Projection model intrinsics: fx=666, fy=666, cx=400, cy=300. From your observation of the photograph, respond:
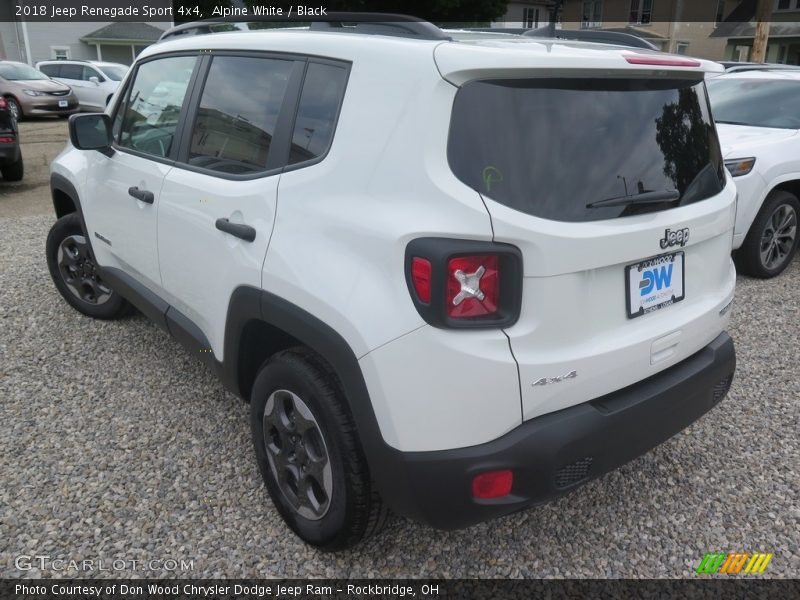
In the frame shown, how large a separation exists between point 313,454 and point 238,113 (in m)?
1.36

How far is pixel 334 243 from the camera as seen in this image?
2.05m

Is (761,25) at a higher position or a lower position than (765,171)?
higher

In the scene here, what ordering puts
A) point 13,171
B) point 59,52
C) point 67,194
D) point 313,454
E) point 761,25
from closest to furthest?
point 313,454 → point 67,194 → point 13,171 → point 761,25 → point 59,52

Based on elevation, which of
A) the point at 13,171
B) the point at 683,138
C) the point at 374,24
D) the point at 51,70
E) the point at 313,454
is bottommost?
the point at 13,171

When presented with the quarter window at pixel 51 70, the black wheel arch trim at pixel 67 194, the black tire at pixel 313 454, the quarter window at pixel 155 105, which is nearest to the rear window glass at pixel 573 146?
the black tire at pixel 313 454

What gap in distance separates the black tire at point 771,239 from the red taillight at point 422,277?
14.9ft

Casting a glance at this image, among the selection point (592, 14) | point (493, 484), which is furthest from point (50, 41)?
point (493, 484)

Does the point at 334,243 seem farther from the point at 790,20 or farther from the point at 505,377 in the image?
the point at 790,20

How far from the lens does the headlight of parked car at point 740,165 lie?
206 inches

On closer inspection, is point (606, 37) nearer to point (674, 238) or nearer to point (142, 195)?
point (674, 238)

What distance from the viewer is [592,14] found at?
37.5 m

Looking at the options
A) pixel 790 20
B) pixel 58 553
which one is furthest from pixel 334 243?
pixel 790 20

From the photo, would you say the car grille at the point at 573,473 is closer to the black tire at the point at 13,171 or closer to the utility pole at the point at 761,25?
the black tire at the point at 13,171

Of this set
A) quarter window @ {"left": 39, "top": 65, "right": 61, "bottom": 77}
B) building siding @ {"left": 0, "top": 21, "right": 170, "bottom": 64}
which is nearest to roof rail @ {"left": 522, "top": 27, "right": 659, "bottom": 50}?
quarter window @ {"left": 39, "top": 65, "right": 61, "bottom": 77}
